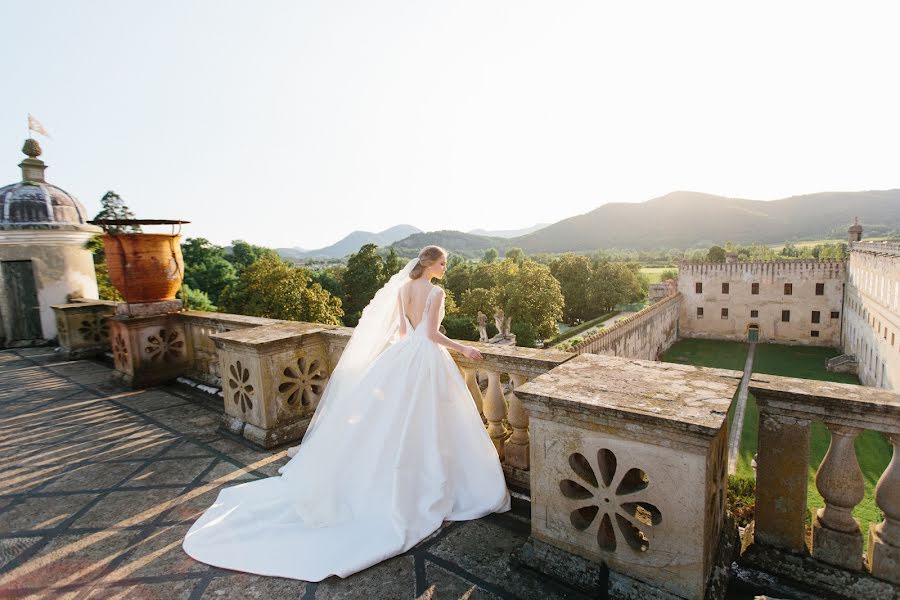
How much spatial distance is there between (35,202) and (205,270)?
32300mm

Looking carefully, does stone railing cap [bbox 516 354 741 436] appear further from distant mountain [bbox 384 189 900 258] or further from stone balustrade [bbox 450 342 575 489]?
→ distant mountain [bbox 384 189 900 258]

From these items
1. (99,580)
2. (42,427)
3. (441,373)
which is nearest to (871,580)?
(441,373)

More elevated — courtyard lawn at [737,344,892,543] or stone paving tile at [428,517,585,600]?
stone paving tile at [428,517,585,600]

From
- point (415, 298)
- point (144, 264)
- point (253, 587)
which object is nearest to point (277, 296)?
point (144, 264)

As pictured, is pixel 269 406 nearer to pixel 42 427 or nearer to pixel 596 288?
pixel 42 427

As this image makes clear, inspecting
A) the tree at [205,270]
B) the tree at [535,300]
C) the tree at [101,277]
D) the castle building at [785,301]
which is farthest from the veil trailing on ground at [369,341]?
the tree at [205,270]

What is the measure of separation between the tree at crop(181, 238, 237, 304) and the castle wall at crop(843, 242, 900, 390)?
143ft

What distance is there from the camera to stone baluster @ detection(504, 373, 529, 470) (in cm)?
352

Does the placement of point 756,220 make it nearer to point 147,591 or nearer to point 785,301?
point 785,301

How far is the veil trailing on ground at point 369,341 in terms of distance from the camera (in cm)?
390

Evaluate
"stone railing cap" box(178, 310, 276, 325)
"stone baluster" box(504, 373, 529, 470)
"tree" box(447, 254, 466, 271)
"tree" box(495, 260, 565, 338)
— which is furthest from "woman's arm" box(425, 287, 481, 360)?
"tree" box(447, 254, 466, 271)

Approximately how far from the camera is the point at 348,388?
12.3 feet

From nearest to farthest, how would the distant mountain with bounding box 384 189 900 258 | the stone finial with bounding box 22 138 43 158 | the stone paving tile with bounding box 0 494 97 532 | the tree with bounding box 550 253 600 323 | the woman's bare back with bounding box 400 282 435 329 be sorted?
the stone paving tile with bounding box 0 494 97 532 → the woman's bare back with bounding box 400 282 435 329 → the stone finial with bounding box 22 138 43 158 → the tree with bounding box 550 253 600 323 → the distant mountain with bounding box 384 189 900 258

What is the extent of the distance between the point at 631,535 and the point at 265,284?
26265 mm
